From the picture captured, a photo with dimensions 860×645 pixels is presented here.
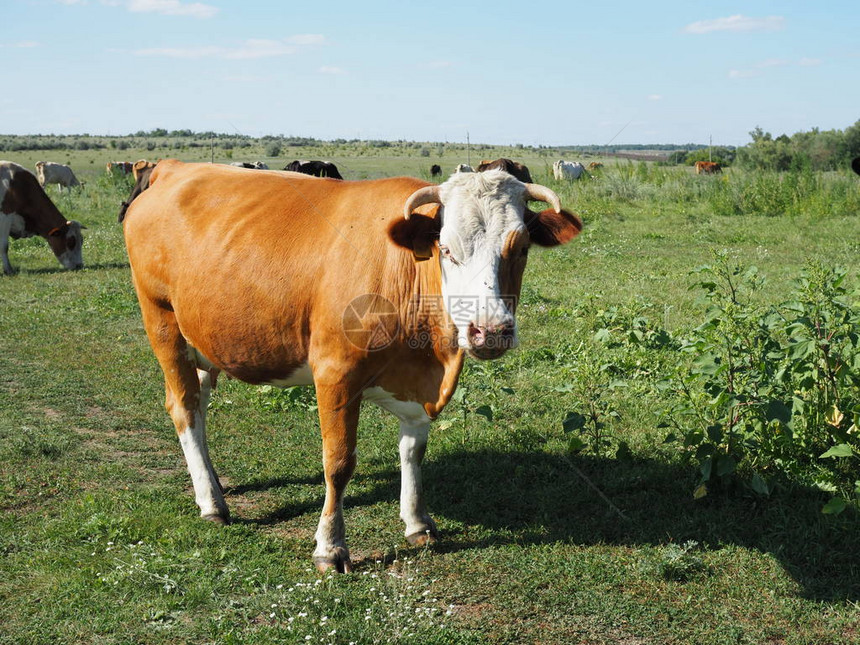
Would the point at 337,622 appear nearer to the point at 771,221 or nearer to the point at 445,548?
the point at 445,548

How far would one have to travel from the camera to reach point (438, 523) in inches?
201

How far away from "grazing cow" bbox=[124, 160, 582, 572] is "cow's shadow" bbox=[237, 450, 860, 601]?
537 millimetres

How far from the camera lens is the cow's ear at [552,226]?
4.32 m

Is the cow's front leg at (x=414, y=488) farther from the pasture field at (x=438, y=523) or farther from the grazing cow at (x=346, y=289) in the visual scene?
the pasture field at (x=438, y=523)

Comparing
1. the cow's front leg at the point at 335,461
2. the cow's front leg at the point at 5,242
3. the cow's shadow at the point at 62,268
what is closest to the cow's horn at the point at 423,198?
the cow's front leg at the point at 335,461

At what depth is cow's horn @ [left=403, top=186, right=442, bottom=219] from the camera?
13.2ft

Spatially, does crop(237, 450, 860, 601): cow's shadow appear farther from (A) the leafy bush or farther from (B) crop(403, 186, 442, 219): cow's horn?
(B) crop(403, 186, 442, 219): cow's horn

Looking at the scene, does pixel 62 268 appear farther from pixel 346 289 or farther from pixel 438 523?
pixel 346 289

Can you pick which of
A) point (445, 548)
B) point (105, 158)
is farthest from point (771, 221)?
point (105, 158)

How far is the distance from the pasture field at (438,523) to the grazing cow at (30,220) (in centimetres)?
632

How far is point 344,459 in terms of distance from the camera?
4.47 m

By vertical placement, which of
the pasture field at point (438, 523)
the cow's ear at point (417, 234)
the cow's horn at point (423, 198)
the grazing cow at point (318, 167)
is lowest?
the pasture field at point (438, 523)

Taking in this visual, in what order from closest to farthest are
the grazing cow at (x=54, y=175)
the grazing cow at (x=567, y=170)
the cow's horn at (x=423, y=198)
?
the cow's horn at (x=423, y=198)
the grazing cow at (x=54, y=175)
the grazing cow at (x=567, y=170)

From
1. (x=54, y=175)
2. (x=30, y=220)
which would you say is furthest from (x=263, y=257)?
(x=54, y=175)
